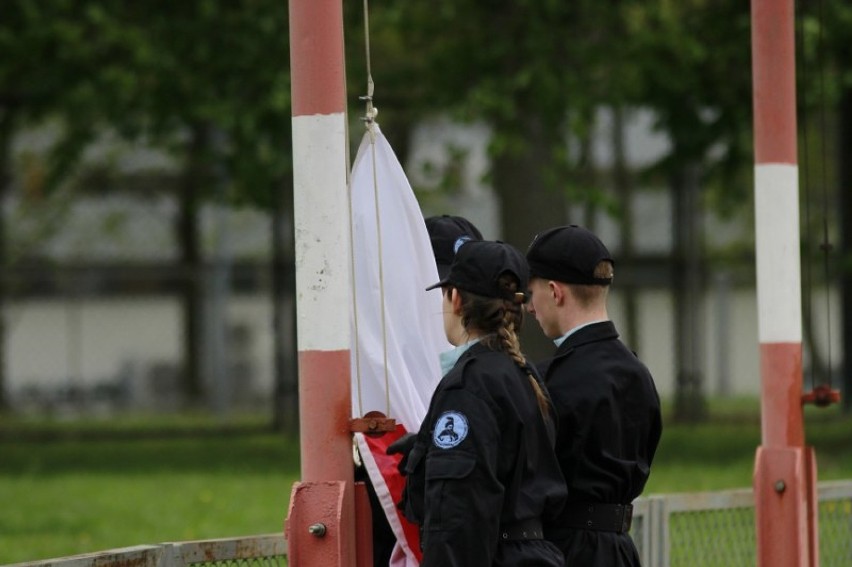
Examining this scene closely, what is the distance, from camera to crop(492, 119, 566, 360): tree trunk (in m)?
16.4

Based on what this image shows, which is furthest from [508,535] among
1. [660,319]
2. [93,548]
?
[660,319]

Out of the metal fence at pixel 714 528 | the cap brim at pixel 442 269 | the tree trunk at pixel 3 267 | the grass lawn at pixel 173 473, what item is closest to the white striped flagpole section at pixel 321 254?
the cap brim at pixel 442 269

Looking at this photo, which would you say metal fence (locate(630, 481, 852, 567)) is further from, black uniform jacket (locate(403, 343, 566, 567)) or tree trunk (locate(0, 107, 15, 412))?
tree trunk (locate(0, 107, 15, 412))

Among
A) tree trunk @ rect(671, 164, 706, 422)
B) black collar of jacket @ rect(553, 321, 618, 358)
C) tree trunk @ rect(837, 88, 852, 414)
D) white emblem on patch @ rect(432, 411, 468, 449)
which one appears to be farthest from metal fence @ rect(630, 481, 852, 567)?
tree trunk @ rect(671, 164, 706, 422)

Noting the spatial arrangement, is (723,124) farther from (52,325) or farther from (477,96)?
(52,325)

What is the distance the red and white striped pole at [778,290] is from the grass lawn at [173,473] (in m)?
5.25

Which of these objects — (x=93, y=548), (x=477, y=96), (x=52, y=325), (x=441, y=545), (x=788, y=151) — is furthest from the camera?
(x=52, y=325)

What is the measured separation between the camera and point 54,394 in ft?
89.1

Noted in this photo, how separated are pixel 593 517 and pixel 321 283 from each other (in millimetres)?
1009

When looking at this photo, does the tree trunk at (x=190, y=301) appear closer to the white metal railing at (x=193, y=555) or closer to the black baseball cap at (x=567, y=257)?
the white metal railing at (x=193, y=555)

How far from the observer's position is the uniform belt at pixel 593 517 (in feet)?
15.9

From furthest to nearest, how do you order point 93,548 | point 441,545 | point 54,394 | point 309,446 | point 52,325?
point 52,325, point 54,394, point 93,548, point 309,446, point 441,545

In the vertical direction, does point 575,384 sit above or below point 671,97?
below

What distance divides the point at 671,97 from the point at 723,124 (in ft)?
1.95
